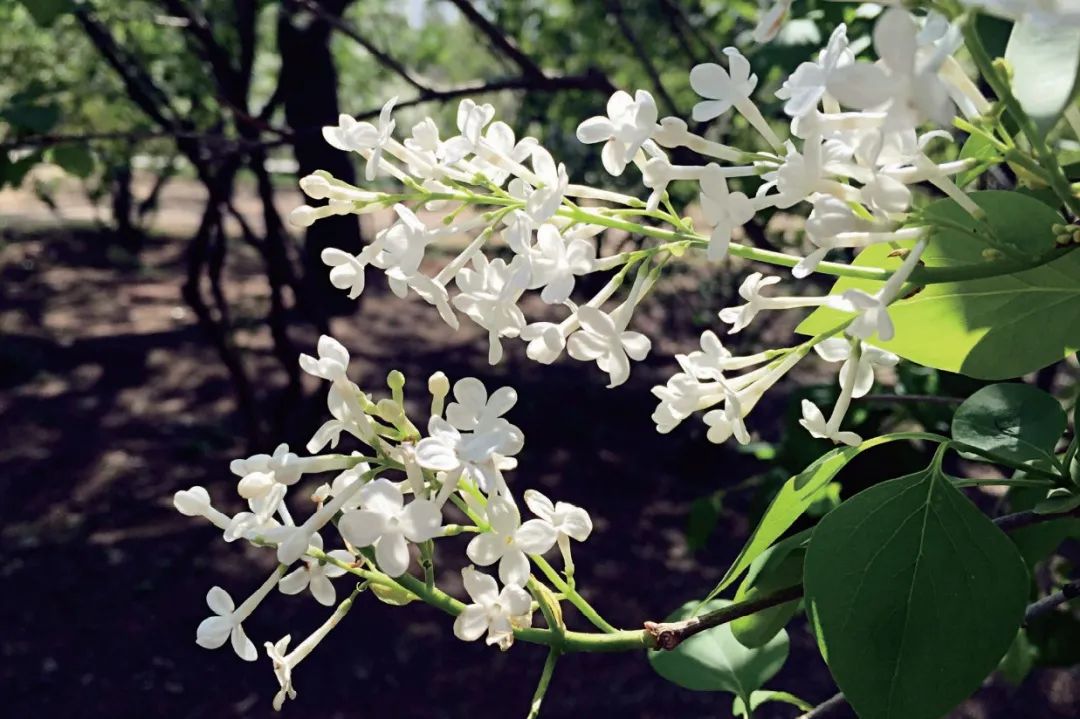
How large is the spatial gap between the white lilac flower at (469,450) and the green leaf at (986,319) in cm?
23

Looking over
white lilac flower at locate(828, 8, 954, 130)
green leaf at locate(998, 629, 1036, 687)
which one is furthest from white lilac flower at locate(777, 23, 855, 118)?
green leaf at locate(998, 629, 1036, 687)

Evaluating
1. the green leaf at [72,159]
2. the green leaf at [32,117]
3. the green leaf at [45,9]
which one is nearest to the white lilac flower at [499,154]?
the green leaf at [45,9]

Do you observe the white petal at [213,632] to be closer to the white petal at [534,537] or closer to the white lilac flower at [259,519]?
the white lilac flower at [259,519]

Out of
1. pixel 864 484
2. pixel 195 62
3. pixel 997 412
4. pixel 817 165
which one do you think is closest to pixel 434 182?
pixel 817 165

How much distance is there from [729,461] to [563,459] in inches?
30.6

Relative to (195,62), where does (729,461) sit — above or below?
below

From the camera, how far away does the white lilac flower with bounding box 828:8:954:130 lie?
0.37 metres

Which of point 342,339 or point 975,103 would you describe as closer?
point 975,103

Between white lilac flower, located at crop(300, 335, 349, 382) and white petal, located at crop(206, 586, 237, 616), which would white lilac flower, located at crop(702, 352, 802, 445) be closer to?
white lilac flower, located at crop(300, 335, 349, 382)

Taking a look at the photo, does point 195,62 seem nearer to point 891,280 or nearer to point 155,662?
point 155,662

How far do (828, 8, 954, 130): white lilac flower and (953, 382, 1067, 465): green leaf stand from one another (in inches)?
15.0

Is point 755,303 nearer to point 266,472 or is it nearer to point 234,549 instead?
point 266,472

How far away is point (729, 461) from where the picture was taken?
468cm

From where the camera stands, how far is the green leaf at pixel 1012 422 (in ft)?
2.31
